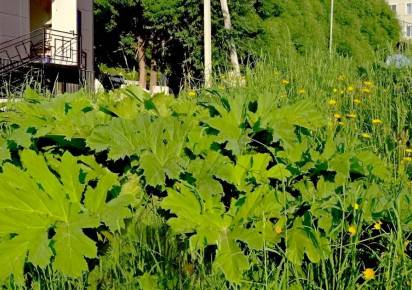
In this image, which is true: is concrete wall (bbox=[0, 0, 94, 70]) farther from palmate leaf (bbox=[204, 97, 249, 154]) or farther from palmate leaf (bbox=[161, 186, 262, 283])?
palmate leaf (bbox=[161, 186, 262, 283])

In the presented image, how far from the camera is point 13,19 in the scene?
1722cm

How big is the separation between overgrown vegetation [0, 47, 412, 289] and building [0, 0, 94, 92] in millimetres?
12551

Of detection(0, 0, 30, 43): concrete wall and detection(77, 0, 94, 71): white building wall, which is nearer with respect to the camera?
detection(0, 0, 30, 43): concrete wall

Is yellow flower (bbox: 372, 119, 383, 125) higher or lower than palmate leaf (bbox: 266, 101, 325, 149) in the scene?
lower

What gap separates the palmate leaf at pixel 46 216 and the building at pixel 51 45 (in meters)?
12.9

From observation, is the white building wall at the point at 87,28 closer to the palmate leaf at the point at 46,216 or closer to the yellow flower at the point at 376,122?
the yellow flower at the point at 376,122

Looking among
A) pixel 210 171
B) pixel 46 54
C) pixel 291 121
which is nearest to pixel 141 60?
pixel 46 54

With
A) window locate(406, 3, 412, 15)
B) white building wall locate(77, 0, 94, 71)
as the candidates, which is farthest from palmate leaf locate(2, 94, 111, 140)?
window locate(406, 3, 412, 15)

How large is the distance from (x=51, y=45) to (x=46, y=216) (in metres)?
17.2

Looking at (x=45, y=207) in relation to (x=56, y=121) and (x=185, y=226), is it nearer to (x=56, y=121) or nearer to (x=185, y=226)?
(x=185, y=226)

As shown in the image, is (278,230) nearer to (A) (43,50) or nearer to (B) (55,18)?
(A) (43,50)

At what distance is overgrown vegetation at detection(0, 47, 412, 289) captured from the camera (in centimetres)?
196

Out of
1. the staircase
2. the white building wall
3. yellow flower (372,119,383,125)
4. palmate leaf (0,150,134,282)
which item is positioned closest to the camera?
palmate leaf (0,150,134,282)

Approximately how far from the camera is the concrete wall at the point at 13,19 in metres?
16.7
